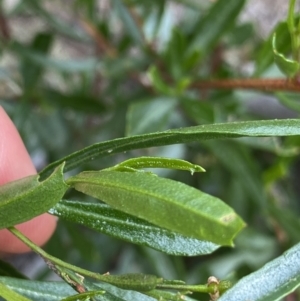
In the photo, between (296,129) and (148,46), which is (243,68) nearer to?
(148,46)

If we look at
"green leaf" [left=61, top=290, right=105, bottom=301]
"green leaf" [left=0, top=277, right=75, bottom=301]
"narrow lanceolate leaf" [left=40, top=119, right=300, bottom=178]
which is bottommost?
"green leaf" [left=61, top=290, right=105, bottom=301]

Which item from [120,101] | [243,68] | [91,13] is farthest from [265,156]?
[91,13]

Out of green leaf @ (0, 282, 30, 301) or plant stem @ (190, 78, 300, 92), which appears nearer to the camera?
green leaf @ (0, 282, 30, 301)

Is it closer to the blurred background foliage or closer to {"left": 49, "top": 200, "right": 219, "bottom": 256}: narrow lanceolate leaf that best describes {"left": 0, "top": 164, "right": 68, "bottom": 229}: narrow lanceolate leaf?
{"left": 49, "top": 200, "right": 219, "bottom": 256}: narrow lanceolate leaf

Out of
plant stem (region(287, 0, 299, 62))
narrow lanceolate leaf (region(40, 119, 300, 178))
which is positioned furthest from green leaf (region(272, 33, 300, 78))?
narrow lanceolate leaf (region(40, 119, 300, 178))

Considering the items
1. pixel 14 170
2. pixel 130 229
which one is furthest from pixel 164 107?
pixel 130 229

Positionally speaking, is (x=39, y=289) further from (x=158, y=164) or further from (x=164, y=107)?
(x=164, y=107)

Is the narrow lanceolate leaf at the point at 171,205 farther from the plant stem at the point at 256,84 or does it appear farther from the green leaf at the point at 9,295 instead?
the plant stem at the point at 256,84
